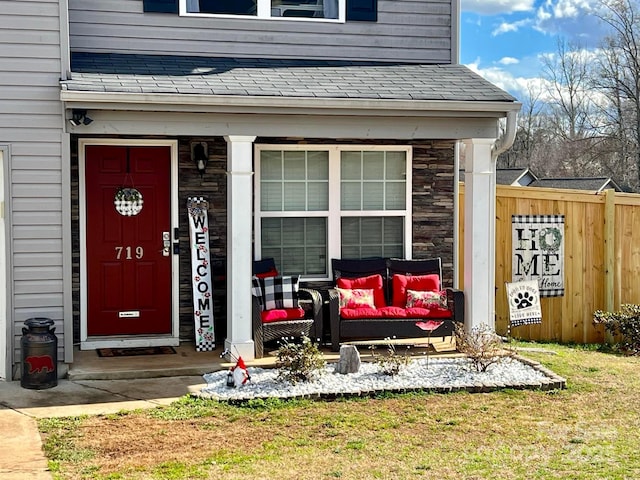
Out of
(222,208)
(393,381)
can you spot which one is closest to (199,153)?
(222,208)

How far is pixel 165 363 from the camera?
8586 mm

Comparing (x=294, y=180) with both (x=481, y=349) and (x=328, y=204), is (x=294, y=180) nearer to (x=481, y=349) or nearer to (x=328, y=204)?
(x=328, y=204)

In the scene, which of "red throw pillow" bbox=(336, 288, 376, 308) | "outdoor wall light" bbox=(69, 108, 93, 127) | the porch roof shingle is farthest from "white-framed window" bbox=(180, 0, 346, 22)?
"red throw pillow" bbox=(336, 288, 376, 308)

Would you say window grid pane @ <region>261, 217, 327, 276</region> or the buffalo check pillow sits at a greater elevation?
window grid pane @ <region>261, 217, 327, 276</region>

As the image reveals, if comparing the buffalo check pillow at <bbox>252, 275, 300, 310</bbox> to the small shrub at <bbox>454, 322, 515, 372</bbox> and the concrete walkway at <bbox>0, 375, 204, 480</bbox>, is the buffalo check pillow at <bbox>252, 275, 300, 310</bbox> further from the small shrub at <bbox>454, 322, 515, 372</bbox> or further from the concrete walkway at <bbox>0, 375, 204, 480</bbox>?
the small shrub at <bbox>454, 322, 515, 372</bbox>

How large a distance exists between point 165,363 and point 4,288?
1.59 meters

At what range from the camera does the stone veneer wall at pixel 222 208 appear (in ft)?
31.4

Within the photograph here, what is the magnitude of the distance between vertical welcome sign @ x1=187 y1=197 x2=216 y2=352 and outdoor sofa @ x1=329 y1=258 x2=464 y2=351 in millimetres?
1284

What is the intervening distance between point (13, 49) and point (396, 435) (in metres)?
4.73

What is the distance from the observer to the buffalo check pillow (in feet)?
29.4

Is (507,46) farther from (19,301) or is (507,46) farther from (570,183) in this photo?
(19,301)

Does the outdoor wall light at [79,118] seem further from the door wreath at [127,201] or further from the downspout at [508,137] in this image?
the downspout at [508,137]

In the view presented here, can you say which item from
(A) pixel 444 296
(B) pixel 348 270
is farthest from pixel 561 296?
(B) pixel 348 270

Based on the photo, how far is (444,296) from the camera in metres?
9.40
